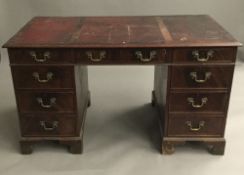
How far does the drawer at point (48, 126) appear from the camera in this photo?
190 centimetres

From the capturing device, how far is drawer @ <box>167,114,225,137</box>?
188 cm

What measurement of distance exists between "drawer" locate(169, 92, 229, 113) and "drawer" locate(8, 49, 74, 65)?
0.61 m

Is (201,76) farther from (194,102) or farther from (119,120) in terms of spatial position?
(119,120)

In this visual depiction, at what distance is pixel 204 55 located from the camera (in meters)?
1.74

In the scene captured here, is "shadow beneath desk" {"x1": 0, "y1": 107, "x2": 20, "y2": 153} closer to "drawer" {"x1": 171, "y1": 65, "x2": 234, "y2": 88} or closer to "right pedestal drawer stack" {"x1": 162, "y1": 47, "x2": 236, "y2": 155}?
"right pedestal drawer stack" {"x1": 162, "y1": 47, "x2": 236, "y2": 155}

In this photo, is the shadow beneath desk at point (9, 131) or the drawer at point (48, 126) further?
the shadow beneath desk at point (9, 131)

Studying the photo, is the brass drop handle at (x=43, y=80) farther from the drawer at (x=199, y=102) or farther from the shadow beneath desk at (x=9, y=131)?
the drawer at (x=199, y=102)

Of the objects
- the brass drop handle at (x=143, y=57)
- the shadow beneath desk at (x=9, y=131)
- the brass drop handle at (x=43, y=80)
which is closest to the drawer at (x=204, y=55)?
the brass drop handle at (x=143, y=57)

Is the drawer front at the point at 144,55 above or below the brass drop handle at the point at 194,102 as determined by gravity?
above

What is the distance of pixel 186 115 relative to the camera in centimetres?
188

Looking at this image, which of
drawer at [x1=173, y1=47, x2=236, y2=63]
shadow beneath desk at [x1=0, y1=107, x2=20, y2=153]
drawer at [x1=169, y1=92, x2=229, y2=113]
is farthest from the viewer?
shadow beneath desk at [x1=0, y1=107, x2=20, y2=153]

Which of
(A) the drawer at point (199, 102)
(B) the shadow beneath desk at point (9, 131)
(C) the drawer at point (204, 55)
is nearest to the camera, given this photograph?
(C) the drawer at point (204, 55)

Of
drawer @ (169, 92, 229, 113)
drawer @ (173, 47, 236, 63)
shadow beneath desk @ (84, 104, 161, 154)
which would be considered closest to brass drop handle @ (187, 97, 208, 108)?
drawer @ (169, 92, 229, 113)

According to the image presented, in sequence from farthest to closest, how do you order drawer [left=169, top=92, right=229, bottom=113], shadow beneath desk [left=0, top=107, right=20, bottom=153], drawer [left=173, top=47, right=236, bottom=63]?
1. shadow beneath desk [left=0, top=107, right=20, bottom=153]
2. drawer [left=169, top=92, right=229, bottom=113]
3. drawer [left=173, top=47, right=236, bottom=63]
